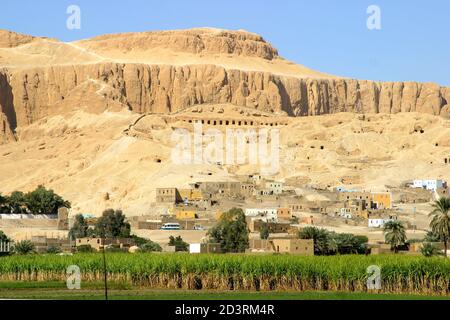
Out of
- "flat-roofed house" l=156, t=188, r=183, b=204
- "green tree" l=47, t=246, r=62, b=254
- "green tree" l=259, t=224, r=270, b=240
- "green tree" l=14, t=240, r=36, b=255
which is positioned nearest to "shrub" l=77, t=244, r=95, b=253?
"green tree" l=47, t=246, r=62, b=254

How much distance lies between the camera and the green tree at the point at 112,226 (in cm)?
8450

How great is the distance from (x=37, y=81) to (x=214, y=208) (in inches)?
2480

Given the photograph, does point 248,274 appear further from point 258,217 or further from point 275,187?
point 275,187

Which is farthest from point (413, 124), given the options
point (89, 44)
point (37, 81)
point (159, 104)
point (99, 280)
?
point (99, 280)

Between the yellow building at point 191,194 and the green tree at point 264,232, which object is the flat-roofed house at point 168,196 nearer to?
the yellow building at point 191,194

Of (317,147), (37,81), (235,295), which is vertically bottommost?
(235,295)

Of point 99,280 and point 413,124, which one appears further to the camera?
point 413,124

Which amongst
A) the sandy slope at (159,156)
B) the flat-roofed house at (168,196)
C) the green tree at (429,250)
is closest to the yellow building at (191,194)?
the flat-roofed house at (168,196)

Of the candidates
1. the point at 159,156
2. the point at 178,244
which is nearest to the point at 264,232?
the point at 178,244

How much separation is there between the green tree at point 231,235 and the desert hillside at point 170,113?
2479cm

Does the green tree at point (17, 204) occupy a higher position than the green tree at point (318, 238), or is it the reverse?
the green tree at point (17, 204)

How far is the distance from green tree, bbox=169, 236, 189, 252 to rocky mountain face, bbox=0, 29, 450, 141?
230 feet

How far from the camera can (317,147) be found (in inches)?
5098

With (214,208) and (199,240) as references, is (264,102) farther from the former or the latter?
(199,240)
